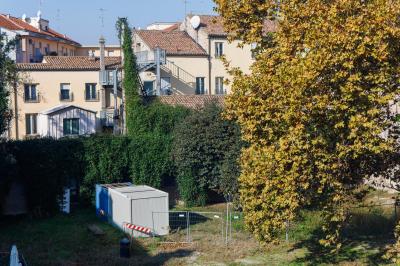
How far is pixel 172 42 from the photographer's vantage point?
49.9 m

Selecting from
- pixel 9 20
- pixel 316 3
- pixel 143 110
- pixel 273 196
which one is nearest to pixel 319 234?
pixel 273 196

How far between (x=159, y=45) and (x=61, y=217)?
24817mm

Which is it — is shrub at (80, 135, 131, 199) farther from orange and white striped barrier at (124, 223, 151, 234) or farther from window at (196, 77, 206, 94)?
window at (196, 77, 206, 94)

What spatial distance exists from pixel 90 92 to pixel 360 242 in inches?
1313

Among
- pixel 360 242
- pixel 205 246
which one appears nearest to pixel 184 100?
pixel 205 246

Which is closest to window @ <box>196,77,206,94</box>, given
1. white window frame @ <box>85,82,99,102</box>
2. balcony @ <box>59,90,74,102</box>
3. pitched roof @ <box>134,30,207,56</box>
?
pitched roof @ <box>134,30,207,56</box>

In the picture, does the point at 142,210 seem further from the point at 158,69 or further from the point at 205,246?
the point at 158,69

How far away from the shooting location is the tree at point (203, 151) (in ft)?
92.8

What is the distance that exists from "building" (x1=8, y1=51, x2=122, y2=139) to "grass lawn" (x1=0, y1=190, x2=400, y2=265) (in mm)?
21663

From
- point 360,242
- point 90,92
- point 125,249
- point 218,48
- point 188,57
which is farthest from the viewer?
point 218,48

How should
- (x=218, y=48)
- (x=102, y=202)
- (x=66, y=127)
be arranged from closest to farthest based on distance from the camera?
(x=102, y=202), (x=66, y=127), (x=218, y=48)

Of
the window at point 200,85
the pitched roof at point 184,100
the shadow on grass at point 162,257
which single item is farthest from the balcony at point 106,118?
the shadow on grass at point 162,257

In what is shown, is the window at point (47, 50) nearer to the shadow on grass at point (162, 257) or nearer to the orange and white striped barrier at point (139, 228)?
the orange and white striped barrier at point (139, 228)

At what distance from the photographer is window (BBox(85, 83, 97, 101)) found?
50.1 m
